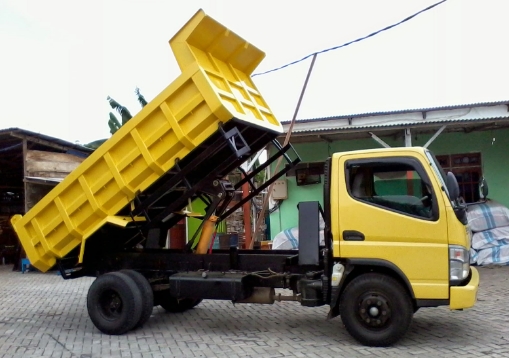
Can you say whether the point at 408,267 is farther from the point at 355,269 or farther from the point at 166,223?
the point at 166,223

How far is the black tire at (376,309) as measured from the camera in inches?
229

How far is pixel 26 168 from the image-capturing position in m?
15.3

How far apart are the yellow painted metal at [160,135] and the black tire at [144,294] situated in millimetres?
820

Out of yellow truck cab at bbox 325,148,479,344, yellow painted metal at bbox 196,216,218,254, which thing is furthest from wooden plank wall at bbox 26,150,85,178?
yellow truck cab at bbox 325,148,479,344

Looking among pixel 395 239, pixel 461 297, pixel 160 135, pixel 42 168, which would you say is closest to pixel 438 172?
pixel 395 239

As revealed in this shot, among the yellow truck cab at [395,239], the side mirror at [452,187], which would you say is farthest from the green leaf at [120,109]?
the side mirror at [452,187]

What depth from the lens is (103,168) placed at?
6.89m

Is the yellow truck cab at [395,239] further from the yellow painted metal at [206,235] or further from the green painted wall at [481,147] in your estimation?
the green painted wall at [481,147]

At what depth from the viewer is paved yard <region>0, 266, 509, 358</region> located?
595cm

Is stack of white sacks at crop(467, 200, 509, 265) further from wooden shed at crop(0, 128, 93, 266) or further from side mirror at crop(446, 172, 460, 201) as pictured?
wooden shed at crop(0, 128, 93, 266)

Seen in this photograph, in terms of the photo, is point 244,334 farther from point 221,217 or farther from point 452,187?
point 452,187

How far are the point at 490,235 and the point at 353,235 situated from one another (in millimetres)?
7913

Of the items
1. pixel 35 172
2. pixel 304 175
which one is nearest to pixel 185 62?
pixel 304 175

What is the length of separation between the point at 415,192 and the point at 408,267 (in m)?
0.86
